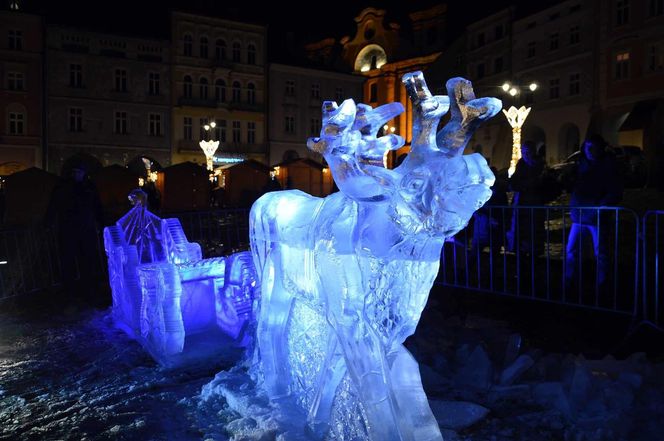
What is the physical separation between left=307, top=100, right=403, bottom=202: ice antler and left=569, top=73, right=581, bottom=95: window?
3161cm

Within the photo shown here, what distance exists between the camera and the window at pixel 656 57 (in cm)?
2592

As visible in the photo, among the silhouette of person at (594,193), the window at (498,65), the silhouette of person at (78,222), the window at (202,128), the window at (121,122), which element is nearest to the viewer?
the silhouette of person at (594,193)

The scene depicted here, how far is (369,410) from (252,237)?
5.10ft

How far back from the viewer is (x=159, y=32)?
3650 cm

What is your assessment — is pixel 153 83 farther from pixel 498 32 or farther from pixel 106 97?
pixel 498 32

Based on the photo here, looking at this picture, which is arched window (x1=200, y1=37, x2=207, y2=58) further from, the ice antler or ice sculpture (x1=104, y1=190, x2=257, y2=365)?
the ice antler

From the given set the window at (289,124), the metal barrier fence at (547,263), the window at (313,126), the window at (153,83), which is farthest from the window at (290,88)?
the metal barrier fence at (547,263)

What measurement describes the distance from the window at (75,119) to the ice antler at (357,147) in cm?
3547

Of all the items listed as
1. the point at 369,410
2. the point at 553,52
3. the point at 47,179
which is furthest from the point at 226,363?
the point at 553,52

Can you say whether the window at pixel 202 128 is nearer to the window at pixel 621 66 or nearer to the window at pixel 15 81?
the window at pixel 15 81

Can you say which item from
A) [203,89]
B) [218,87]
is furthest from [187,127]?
[218,87]

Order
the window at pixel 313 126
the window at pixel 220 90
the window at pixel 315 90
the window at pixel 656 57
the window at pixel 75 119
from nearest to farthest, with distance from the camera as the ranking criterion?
1. the window at pixel 656 57
2. the window at pixel 75 119
3. the window at pixel 220 90
4. the window at pixel 315 90
5. the window at pixel 313 126

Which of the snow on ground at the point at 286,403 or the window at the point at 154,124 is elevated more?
the window at the point at 154,124

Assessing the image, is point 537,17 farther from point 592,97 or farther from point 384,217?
point 384,217
